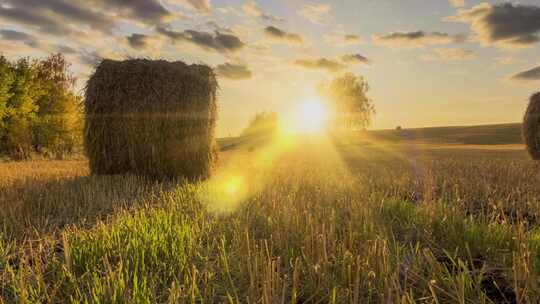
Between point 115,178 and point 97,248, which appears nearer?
point 97,248

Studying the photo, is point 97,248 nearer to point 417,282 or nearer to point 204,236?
point 204,236

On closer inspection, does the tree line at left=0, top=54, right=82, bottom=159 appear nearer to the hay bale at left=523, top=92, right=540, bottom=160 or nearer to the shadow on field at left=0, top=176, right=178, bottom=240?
the shadow on field at left=0, top=176, right=178, bottom=240

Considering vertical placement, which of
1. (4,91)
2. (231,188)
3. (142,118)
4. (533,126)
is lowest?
(231,188)

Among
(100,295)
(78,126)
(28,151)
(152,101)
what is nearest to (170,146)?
(152,101)

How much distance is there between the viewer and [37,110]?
25.5 meters

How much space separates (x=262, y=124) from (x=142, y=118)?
57116mm

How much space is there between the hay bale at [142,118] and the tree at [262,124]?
54.9 m

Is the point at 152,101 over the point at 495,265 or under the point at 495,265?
over

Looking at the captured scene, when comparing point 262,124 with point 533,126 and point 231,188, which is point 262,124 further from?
point 231,188

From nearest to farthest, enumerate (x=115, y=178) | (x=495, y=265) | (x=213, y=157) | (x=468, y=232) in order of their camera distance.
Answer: (x=495, y=265) < (x=468, y=232) < (x=115, y=178) < (x=213, y=157)

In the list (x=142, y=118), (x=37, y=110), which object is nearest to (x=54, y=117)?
(x=37, y=110)

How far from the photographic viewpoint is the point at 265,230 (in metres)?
4.12

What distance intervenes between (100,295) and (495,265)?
3.01 metres

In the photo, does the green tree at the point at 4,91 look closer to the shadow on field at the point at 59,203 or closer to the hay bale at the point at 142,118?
the hay bale at the point at 142,118
